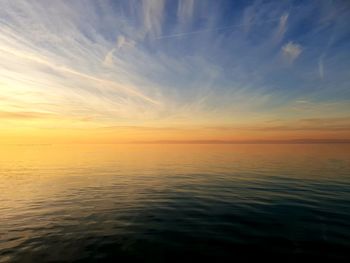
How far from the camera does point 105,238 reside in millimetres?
14680

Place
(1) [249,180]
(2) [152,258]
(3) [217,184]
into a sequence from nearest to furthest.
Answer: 1. (2) [152,258]
2. (3) [217,184]
3. (1) [249,180]

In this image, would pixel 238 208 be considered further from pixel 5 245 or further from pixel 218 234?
pixel 5 245

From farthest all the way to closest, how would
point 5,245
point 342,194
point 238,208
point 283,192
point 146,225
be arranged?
1. point 283,192
2. point 342,194
3. point 238,208
4. point 146,225
5. point 5,245

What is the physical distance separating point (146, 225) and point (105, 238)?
11.0 ft

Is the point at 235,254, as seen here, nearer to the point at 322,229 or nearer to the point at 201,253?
the point at 201,253

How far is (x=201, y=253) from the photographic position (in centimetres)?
1273

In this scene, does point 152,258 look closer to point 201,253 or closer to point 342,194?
point 201,253

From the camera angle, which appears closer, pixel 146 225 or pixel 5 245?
pixel 5 245

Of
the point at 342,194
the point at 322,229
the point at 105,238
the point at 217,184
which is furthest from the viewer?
the point at 217,184

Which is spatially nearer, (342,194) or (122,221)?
(122,221)

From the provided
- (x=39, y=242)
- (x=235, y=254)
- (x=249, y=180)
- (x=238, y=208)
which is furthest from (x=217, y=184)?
(x=39, y=242)

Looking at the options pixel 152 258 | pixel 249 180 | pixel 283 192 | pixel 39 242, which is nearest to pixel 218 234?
pixel 152 258

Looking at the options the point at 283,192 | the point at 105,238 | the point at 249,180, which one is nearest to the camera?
the point at 105,238

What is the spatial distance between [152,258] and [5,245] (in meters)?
8.59
